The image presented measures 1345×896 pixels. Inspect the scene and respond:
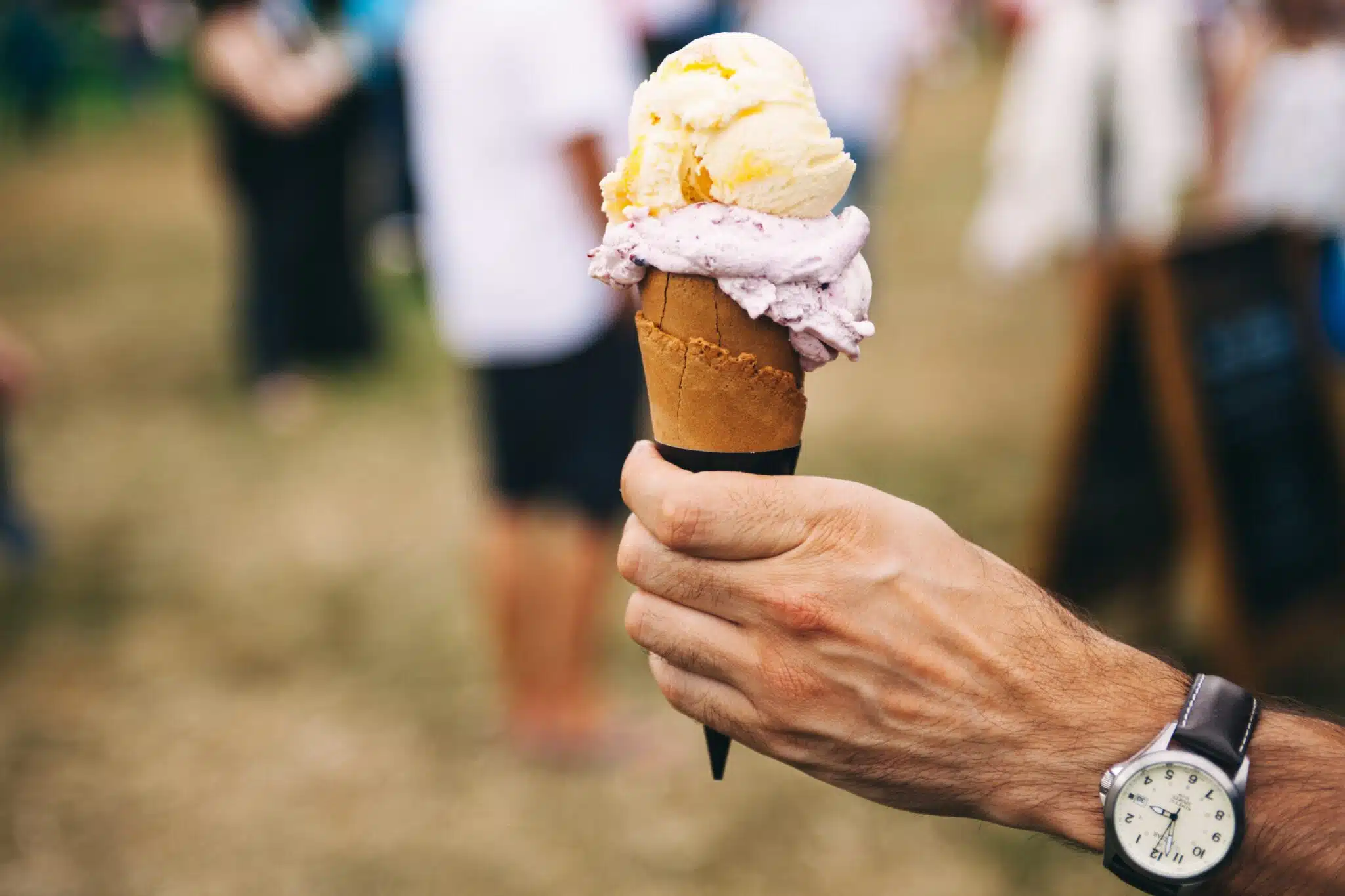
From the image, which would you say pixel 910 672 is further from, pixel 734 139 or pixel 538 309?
pixel 538 309

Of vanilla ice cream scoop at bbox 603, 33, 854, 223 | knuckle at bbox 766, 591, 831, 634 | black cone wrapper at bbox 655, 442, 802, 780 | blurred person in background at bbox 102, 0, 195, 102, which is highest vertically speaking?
blurred person in background at bbox 102, 0, 195, 102

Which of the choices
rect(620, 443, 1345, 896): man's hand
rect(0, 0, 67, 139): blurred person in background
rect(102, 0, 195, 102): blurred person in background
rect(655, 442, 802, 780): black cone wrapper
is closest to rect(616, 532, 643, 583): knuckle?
rect(620, 443, 1345, 896): man's hand

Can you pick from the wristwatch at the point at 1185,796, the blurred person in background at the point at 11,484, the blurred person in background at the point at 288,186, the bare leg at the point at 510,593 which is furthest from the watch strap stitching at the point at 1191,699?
the blurred person in background at the point at 288,186

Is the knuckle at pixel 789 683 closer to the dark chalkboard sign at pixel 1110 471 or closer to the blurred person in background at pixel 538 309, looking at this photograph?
the blurred person in background at pixel 538 309

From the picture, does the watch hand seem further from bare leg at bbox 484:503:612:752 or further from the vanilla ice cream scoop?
bare leg at bbox 484:503:612:752

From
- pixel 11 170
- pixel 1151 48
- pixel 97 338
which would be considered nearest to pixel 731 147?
pixel 1151 48

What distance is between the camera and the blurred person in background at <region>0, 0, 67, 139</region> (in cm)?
1159

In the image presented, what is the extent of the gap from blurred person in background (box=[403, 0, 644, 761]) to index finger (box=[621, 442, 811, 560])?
165cm

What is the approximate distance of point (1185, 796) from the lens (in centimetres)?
110

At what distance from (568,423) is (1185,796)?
2.06m

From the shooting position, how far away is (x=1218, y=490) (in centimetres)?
292

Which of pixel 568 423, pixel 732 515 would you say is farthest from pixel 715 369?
pixel 568 423

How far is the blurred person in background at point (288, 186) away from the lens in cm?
488

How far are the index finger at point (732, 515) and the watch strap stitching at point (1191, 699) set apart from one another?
1.47 ft
